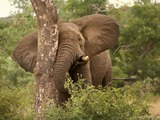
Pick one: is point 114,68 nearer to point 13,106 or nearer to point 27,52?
point 13,106

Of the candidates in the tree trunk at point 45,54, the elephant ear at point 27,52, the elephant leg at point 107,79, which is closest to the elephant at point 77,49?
the elephant ear at point 27,52

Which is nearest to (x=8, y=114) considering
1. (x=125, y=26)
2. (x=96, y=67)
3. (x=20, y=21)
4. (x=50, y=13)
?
(x=96, y=67)

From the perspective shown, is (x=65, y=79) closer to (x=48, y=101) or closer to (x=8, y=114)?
(x=48, y=101)

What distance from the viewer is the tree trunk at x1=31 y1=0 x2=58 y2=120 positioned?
9414 millimetres

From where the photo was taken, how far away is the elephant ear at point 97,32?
443 inches

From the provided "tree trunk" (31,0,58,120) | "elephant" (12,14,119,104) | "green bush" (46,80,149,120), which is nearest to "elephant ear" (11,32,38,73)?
"elephant" (12,14,119,104)

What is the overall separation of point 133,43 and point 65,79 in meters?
12.7

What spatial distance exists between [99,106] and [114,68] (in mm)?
13480

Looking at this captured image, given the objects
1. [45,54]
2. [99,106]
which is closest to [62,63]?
[45,54]

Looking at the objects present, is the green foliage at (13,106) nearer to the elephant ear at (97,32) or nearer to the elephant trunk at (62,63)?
the elephant ear at (97,32)

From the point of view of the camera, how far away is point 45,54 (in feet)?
31.0

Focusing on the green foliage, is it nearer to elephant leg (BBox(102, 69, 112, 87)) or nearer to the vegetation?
the vegetation

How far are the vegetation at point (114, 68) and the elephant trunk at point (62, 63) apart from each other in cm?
39

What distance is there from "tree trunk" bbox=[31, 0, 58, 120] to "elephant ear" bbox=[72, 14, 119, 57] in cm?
167
